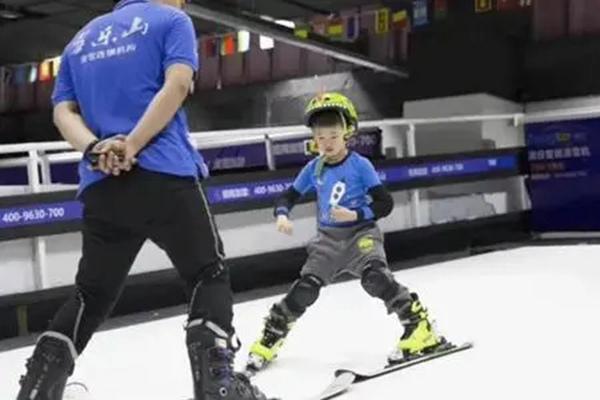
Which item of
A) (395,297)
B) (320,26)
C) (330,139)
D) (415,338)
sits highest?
(320,26)

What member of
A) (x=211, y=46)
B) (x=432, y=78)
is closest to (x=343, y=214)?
(x=432, y=78)

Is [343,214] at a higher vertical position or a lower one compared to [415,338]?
higher

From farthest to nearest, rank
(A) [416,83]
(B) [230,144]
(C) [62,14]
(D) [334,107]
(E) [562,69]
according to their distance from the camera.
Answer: (C) [62,14] → (A) [416,83] → (E) [562,69] → (B) [230,144] → (D) [334,107]

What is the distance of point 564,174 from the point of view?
7.20m

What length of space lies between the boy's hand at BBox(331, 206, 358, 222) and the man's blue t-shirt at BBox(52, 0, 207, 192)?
34.1 inches

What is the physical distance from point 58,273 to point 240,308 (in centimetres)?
97

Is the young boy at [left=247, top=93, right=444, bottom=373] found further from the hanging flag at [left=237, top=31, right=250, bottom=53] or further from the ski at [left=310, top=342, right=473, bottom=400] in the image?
the hanging flag at [left=237, top=31, right=250, bottom=53]

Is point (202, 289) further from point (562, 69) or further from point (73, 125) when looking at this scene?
point (562, 69)

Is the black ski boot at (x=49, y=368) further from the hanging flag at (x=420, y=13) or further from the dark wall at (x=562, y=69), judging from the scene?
the hanging flag at (x=420, y=13)

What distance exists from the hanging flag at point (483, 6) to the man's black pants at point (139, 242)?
7.36 m

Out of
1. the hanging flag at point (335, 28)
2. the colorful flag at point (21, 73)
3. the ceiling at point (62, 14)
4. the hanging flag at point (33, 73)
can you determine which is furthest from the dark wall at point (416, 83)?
the colorful flag at point (21, 73)

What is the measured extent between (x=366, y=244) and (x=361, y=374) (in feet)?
1.64

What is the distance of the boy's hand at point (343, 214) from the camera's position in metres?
2.75

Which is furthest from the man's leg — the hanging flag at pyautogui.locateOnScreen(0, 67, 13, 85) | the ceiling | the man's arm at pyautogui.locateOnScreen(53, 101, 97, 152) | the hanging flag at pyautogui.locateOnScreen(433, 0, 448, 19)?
the hanging flag at pyautogui.locateOnScreen(0, 67, 13, 85)
